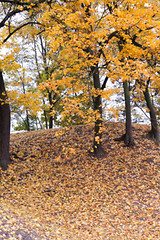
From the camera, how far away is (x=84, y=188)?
8086 millimetres

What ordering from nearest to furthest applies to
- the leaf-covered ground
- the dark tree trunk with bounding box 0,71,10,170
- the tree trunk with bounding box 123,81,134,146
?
the leaf-covered ground → the dark tree trunk with bounding box 0,71,10,170 → the tree trunk with bounding box 123,81,134,146

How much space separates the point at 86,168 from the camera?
9273mm

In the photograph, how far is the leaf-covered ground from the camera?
5.79 meters

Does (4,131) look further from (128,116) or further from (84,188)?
(128,116)

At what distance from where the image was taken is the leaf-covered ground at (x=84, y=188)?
5.79 meters

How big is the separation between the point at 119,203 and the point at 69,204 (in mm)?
1704

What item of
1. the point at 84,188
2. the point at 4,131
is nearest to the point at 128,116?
the point at 84,188

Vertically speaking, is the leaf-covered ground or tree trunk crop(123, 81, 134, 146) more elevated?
tree trunk crop(123, 81, 134, 146)

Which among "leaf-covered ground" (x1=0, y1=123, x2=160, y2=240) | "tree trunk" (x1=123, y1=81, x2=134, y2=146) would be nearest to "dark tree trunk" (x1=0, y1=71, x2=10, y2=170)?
"leaf-covered ground" (x1=0, y1=123, x2=160, y2=240)

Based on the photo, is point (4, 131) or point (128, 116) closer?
point (4, 131)

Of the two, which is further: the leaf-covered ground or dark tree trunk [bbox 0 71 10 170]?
dark tree trunk [bbox 0 71 10 170]

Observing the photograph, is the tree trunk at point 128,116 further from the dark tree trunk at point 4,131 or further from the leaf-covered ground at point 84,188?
the dark tree trunk at point 4,131

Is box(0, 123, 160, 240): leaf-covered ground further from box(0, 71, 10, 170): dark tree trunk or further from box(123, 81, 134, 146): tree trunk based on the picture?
box(0, 71, 10, 170): dark tree trunk

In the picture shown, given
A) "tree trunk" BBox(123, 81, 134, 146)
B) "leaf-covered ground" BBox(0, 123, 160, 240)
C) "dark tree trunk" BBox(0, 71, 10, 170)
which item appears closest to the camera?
"leaf-covered ground" BBox(0, 123, 160, 240)
